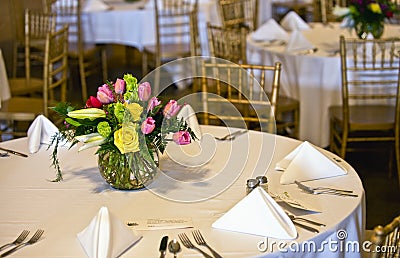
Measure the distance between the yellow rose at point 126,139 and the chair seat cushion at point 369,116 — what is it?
2.29 metres

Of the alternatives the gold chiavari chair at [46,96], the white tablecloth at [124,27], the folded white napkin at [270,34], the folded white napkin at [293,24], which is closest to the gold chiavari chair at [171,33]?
the white tablecloth at [124,27]

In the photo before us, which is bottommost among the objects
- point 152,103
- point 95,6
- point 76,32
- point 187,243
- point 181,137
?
point 187,243

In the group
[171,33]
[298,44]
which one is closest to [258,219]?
[298,44]

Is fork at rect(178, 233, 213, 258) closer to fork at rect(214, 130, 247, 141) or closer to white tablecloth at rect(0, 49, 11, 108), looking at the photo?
fork at rect(214, 130, 247, 141)

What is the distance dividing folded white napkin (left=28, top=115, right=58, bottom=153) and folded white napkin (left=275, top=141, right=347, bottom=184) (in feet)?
2.93

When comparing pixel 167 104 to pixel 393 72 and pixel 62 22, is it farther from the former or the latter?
pixel 62 22

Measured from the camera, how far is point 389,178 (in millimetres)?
4355

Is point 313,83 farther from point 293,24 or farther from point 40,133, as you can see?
point 40,133

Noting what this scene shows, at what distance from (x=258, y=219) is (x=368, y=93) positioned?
2.64 metres

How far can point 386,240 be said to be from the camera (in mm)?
1604

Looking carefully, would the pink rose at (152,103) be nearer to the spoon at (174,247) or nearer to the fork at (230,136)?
the spoon at (174,247)

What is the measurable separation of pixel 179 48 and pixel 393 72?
2176 mm

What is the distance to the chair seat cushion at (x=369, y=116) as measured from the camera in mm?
4043

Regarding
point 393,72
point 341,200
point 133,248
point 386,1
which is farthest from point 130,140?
point 386,1
